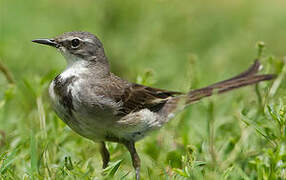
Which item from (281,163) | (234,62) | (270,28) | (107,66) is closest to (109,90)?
(107,66)

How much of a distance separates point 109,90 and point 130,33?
149 inches

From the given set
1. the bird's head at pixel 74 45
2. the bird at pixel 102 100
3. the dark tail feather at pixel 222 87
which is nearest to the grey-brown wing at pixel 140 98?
the bird at pixel 102 100

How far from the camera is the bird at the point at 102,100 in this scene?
4859 millimetres

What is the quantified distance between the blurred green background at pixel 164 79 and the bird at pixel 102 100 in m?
0.23

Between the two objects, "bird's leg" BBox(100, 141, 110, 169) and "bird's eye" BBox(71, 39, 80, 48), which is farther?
"bird's eye" BBox(71, 39, 80, 48)

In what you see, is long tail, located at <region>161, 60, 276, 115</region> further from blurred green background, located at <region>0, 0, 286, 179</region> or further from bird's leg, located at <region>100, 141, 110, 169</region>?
bird's leg, located at <region>100, 141, 110, 169</region>

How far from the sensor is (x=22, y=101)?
22.8 feet

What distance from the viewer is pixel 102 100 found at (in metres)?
4.97

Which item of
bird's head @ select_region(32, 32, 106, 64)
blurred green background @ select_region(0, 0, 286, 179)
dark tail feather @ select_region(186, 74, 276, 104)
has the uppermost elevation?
bird's head @ select_region(32, 32, 106, 64)

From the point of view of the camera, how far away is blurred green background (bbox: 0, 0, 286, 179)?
15.2 feet

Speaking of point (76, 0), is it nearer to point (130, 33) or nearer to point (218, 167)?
point (130, 33)

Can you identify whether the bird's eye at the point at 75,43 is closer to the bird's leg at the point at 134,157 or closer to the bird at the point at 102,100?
the bird at the point at 102,100

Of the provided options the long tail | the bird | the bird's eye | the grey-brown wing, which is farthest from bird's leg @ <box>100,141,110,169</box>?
the bird's eye

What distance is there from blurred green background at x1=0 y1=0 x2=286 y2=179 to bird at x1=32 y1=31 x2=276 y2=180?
0.23 meters
